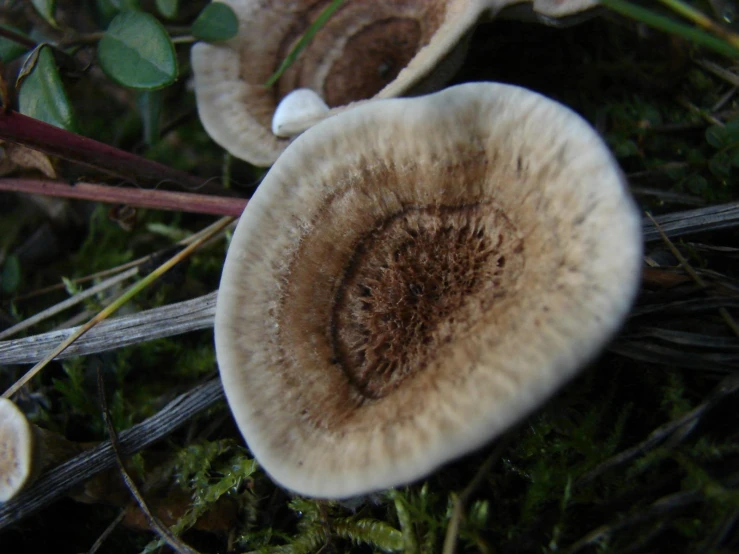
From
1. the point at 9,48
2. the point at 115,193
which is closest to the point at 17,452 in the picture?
the point at 115,193

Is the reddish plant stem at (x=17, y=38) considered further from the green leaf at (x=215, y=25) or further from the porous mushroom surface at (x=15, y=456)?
the porous mushroom surface at (x=15, y=456)

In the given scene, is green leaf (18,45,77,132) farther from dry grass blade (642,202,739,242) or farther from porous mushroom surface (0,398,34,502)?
dry grass blade (642,202,739,242)

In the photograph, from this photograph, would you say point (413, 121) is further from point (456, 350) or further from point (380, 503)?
point (380, 503)

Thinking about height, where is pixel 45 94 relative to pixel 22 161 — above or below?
above

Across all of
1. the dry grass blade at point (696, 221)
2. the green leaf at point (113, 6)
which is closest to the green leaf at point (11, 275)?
the green leaf at point (113, 6)

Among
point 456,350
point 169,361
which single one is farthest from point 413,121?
point 169,361

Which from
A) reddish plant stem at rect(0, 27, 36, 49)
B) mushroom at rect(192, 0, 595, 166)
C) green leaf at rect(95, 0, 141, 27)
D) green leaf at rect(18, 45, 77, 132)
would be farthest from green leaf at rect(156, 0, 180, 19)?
reddish plant stem at rect(0, 27, 36, 49)

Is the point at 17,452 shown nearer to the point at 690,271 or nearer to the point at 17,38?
the point at 17,38
